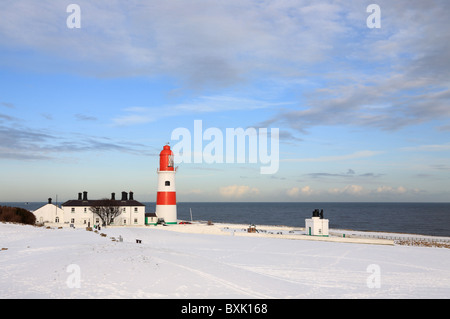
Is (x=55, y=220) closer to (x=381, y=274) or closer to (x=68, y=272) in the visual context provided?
(x=68, y=272)

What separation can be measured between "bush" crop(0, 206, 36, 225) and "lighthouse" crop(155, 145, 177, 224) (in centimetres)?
1781

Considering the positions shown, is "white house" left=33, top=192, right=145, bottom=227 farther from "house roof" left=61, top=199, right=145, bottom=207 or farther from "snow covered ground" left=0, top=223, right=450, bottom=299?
"snow covered ground" left=0, top=223, right=450, bottom=299

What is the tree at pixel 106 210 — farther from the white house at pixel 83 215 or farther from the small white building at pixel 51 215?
the small white building at pixel 51 215

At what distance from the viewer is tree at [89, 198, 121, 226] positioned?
58.2 meters

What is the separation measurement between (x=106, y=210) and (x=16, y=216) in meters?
12.7

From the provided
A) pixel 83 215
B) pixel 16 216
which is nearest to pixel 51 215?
pixel 83 215

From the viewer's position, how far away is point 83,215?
196 ft

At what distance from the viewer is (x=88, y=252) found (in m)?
23.5

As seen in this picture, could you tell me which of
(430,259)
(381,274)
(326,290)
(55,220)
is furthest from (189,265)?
(55,220)

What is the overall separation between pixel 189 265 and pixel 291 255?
1463cm

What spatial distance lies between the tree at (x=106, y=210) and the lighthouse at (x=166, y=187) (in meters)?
6.41

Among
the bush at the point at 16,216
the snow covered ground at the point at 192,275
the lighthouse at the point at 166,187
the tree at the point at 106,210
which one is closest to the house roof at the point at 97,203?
the tree at the point at 106,210

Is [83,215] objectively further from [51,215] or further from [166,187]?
Answer: [166,187]

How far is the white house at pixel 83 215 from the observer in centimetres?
5931
